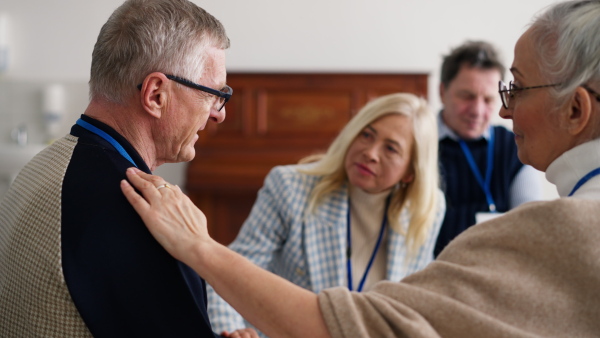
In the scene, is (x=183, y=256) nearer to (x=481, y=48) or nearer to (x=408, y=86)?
(x=481, y=48)

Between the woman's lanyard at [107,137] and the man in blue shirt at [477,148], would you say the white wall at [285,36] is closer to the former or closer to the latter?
the man in blue shirt at [477,148]

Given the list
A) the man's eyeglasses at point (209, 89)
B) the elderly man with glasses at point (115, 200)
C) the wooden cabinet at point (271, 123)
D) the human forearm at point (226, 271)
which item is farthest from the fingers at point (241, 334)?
the wooden cabinet at point (271, 123)

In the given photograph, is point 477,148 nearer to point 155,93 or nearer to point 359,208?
point 359,208

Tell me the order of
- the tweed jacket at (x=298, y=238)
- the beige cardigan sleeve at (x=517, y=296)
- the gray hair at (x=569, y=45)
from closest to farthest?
the beige cardigan sleeve at (x=517, y=296), the gray hair at (x=569, y=45), the tweed jacket at (x=298, y=238)

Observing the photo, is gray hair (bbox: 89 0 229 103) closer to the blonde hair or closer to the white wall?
the blonde hair

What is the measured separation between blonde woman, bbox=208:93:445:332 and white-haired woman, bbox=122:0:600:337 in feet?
3.34

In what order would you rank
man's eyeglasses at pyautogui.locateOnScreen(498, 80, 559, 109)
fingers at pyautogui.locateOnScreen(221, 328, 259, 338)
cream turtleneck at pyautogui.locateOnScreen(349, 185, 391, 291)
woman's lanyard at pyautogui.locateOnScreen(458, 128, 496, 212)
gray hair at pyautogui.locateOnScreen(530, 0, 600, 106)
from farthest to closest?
woman's lanyard at pyautogui.locateOnScreen(458, 128, 496, 212), cream turtleneck at pyautogui.locateOnScreen(349, 185, 391, 291), fingers at pyautogui.locateOnScreen(221, 328, 259, 338), man's eyeglasses at pyautogui.locateOnScreen(498, 80, 559, 109), gray hair at pyautogui.locateOnScreen(530, 0, 600, 106)

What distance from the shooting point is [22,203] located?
1321 millimetres

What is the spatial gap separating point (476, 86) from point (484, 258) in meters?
1.81

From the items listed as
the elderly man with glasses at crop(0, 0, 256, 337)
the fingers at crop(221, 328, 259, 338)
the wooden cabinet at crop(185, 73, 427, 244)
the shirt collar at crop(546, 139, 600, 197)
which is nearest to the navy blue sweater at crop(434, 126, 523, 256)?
the fingers at crop(221, 328, 259, 338)

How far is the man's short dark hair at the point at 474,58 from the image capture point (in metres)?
2.92

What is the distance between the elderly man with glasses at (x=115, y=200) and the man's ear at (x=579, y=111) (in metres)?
0.68

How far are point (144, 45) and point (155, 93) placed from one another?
3.7 inches

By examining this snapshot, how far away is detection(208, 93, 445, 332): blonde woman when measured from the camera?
2.33m
